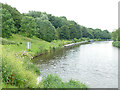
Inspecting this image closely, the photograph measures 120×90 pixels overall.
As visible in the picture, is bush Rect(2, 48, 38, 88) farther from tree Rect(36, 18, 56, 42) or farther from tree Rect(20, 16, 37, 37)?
tree Rect(36, 18, 56, 42)

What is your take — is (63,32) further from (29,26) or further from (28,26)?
(28,26)

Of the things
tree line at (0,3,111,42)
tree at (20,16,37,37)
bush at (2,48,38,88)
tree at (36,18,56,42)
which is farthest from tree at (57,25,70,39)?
bush at (2,48,38,88)

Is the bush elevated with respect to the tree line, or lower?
lower

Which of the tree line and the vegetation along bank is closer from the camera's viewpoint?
the vegetation along bank

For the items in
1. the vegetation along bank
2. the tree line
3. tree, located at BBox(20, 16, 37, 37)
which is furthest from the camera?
tree, located at BBox(20, 16, 37, 37)

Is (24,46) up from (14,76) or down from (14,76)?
up

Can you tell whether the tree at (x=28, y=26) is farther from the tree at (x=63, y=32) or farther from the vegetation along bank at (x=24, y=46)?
the tree at (x=63, y=32)

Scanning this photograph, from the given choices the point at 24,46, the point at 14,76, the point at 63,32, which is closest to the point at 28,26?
the point at 24,46

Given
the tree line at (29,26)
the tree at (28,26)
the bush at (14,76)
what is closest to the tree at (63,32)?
the tree line at (29,26)

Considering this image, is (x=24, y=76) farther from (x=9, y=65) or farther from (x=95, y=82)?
(x=95, y=82)

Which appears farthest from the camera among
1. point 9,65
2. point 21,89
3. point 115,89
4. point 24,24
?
point 24,24

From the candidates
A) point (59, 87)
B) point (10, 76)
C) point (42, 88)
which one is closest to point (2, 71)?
point (10, 76)

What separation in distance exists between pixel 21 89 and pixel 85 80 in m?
8.65

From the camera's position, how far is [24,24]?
153ft
